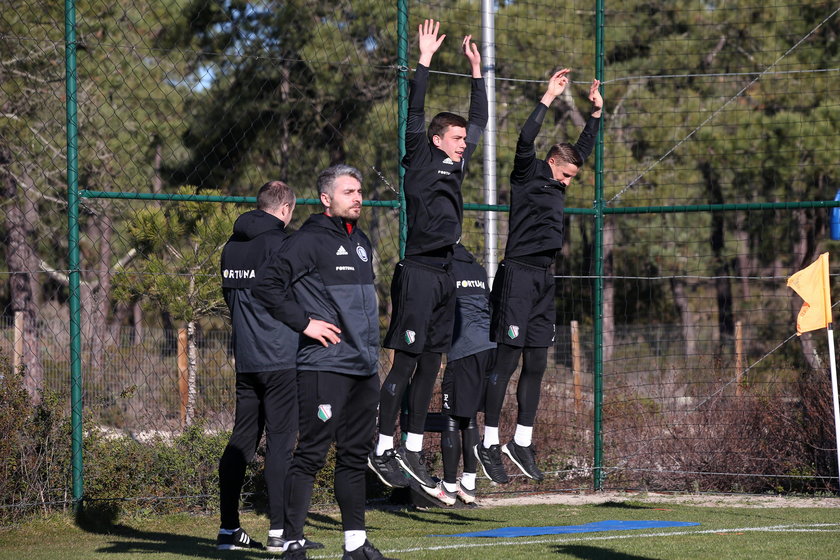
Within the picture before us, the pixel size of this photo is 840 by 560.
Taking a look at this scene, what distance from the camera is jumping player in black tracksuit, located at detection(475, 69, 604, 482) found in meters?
8.00

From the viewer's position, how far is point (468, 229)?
14828 mm

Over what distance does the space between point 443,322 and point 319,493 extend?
2638 mm

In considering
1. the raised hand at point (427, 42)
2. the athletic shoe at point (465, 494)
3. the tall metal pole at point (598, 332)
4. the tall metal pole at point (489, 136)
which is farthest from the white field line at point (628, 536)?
the tall metal pole at point (489, 136)

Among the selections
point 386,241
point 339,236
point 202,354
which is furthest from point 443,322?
point 386,241

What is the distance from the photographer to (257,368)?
22.5ft

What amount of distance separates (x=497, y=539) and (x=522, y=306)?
169cm

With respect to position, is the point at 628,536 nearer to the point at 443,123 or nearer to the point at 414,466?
the point at 414,466

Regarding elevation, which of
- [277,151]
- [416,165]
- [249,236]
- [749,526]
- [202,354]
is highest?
[277,151]

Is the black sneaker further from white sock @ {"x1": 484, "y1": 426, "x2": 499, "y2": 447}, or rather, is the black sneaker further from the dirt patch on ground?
the dirt patch on ground

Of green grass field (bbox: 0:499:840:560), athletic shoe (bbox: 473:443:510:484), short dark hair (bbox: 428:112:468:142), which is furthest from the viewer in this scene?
athletic shoe (bbox: 473:443:510:484)

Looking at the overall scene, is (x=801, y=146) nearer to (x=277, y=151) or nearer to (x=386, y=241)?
(x=386, y=241)

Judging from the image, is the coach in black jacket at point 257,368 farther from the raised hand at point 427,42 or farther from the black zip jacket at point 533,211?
the black zip jacket at point 533,211

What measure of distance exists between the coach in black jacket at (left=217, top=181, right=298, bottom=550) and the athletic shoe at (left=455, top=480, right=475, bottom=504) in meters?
2.16

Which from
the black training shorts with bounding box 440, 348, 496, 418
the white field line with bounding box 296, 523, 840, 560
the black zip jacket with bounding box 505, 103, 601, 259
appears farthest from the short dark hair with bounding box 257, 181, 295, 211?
the white field line with bounding box 296, 523, 840, 560
